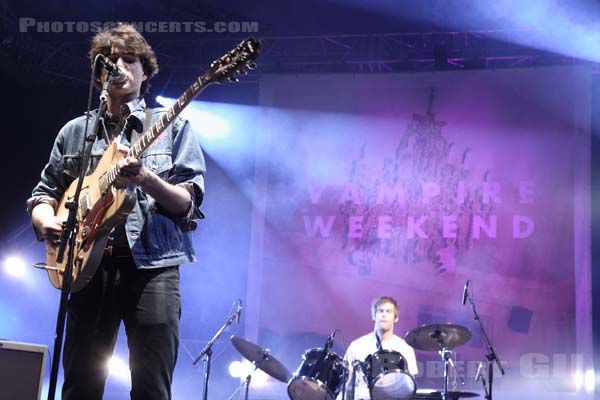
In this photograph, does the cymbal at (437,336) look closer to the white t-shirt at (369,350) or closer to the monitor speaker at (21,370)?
the white t-shirt at (369,350)

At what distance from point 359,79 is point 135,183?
23.0 ft

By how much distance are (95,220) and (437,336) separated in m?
4.81

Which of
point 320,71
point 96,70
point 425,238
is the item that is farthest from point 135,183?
point 320,71

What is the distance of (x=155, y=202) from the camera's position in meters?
2.69

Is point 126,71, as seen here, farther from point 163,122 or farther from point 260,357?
point 260,357

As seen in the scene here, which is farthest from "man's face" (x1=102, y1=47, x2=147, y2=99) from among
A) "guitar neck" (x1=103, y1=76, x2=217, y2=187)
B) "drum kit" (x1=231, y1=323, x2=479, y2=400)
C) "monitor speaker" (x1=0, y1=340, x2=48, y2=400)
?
"drum kit" (x1=231, y1=323, x2=479, y2=400)

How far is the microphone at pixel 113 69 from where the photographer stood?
2795mm

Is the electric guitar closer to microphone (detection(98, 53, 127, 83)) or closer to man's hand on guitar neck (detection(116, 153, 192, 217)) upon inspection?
man's hand on guitar neck (detection(116, 153, 192, 217))

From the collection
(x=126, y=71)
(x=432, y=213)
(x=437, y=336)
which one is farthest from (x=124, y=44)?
(x=432, y=213)

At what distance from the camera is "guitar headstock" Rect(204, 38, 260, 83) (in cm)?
256

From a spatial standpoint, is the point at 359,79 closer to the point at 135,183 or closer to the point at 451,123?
the point at 451,123

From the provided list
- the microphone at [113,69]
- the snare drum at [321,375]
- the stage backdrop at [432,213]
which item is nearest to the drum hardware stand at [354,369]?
the snare drum at [321,375]

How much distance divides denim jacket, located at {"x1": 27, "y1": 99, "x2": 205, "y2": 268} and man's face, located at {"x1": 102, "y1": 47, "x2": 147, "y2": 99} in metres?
0.08

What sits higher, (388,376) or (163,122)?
(163,122)
